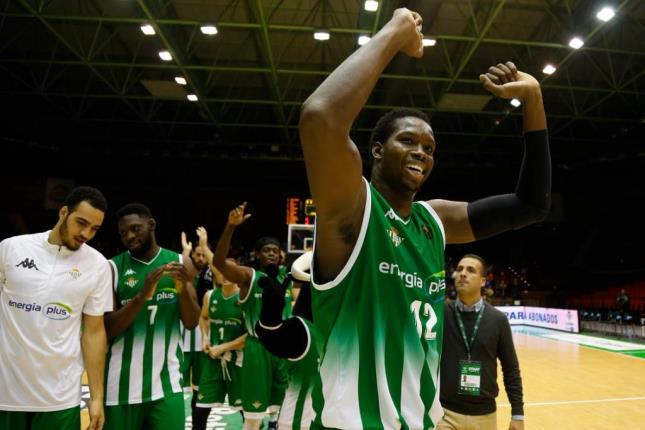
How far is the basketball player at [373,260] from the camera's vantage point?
136 centimetres

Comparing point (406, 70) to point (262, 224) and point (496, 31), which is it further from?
point (262, 224)

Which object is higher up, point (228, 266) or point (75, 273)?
point (228, 266)

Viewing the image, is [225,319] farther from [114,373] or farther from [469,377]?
[469,377]

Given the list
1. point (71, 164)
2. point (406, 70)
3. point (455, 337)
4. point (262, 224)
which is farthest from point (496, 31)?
point (71, 164)

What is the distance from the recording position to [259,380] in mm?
5758

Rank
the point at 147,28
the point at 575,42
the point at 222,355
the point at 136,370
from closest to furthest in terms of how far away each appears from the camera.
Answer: the point at 136,370 < the point at 222,355 < the point at 147,28 < the point at 575,42

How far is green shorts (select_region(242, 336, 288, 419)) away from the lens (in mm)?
5641

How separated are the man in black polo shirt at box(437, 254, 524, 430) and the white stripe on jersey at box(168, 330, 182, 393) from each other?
1.92m

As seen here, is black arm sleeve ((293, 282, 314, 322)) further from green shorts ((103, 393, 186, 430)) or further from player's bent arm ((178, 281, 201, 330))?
green shorts ((103, 393, 186, 430))

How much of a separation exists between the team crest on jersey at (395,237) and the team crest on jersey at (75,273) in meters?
2.33

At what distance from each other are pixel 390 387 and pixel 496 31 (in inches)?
550

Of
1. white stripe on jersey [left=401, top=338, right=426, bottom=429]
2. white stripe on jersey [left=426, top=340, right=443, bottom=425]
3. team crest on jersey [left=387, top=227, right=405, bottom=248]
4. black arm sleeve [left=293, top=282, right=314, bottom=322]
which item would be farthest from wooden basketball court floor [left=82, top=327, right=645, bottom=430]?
team crest on jersey [left=387, top=227, right=405, bottom=248]

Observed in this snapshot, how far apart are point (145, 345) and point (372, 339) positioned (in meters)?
2.75

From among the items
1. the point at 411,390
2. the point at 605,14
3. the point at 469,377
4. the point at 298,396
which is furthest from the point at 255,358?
the point at 605,14
